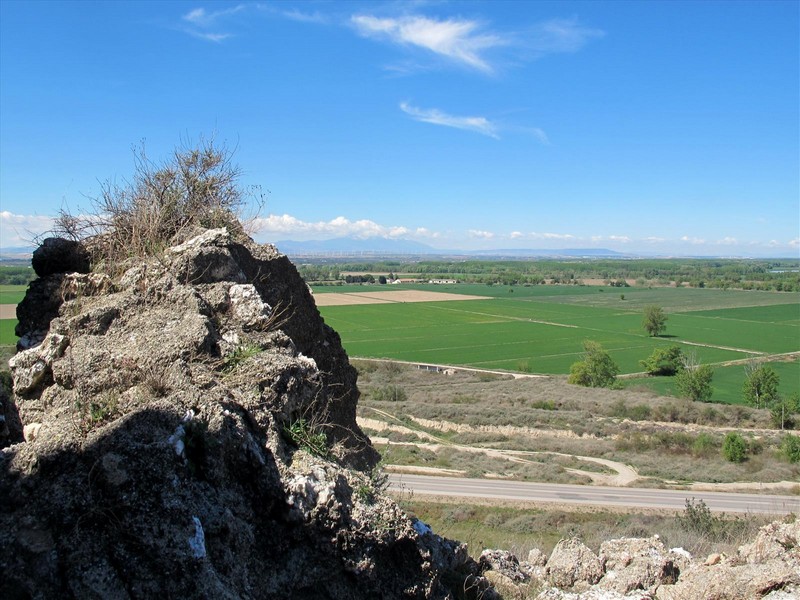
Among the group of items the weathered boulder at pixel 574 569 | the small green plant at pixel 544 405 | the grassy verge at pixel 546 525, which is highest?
the weathered boulder at pixel 574 569

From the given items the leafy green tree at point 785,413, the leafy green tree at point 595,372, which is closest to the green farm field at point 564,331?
the leafy green tree at point 595,372

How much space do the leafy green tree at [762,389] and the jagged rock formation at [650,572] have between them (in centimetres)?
5373

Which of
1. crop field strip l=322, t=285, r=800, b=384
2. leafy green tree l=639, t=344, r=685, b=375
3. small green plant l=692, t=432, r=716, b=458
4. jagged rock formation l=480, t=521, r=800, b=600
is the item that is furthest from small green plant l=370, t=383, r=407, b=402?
jagged rock formation l=480, t=521, r=800, b=600

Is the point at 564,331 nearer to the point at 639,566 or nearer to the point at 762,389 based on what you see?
the point at 762,389

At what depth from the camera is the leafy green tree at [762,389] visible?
5569cm

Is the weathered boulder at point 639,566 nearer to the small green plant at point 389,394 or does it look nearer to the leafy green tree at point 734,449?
the leafy green tree at point 734,449

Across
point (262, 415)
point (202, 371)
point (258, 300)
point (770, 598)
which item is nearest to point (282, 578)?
point (262, 415)

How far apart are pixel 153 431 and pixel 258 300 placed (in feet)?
8.52

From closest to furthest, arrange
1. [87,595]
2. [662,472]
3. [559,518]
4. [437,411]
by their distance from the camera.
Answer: [87,595] < [559,518] < [662,472] < [437,411]

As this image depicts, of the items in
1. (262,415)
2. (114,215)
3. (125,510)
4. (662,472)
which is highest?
(114,215)

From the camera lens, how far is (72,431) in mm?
4738

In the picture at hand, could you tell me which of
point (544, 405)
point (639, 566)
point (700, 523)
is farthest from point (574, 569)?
point (544, 405)

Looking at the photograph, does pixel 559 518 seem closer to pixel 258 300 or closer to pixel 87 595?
pixel 258 300

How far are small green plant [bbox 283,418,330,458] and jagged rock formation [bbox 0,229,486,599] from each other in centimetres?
2
